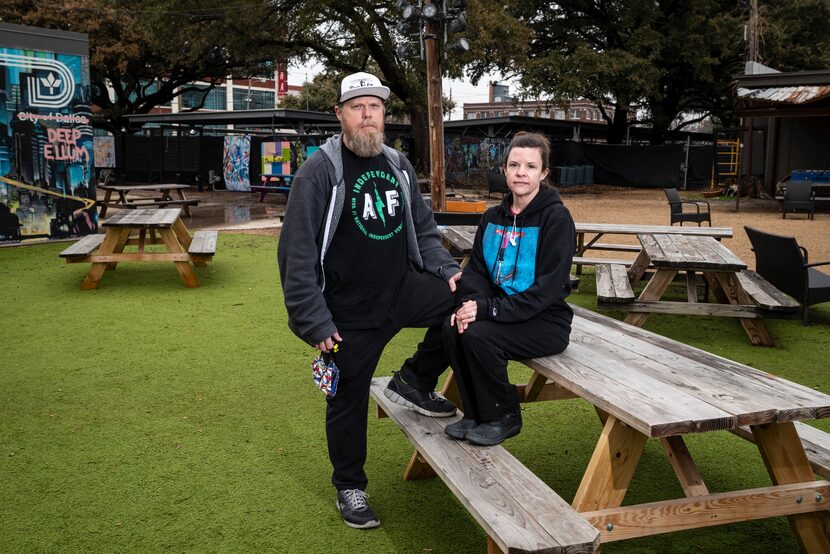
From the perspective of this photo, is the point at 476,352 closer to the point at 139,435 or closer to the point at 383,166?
the point at 383,166

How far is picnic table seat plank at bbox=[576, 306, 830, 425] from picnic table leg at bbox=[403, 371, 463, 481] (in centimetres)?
65

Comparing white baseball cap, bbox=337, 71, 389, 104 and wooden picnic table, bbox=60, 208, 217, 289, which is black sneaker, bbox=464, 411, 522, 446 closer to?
white baseball cap, bbox=337, 71, 389, 104

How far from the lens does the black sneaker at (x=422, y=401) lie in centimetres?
330

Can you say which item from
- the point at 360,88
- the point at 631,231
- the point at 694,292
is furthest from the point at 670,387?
the point at 631,231

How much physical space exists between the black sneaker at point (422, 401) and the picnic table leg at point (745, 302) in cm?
393

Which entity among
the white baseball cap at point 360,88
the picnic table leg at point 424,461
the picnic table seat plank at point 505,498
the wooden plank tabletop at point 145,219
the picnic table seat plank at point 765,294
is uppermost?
the white baseball cap at point 360,88

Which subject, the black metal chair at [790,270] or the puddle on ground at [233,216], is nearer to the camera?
the black metal chair at [790,270]

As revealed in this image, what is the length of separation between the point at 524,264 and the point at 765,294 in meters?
3.96

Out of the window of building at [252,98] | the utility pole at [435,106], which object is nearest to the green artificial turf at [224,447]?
the utility pole at [435,106]

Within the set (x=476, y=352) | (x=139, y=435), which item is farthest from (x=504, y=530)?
(x=139, y=435)

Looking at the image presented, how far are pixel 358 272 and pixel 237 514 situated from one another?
3.89 feet

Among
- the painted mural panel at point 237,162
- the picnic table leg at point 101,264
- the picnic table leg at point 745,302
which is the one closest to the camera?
the picnic table leg at point 745,302

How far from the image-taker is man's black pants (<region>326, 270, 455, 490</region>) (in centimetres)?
311

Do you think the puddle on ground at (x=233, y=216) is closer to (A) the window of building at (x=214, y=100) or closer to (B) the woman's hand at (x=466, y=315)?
(B) the woman's hand at (x=466, y=315)
